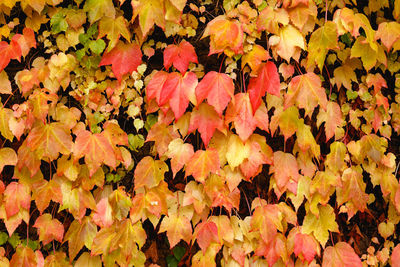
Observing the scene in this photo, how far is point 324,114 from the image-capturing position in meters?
2.51

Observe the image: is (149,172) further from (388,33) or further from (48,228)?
(388,33)

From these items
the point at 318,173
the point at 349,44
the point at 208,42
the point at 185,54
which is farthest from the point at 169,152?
the point at 349,44

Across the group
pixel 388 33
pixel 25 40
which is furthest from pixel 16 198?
pixel 388 33

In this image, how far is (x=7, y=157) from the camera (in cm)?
245

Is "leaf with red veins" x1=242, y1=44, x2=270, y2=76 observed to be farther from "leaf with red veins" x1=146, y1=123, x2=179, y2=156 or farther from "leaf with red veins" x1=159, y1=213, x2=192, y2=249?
"leaf with red veins" x1=159, y1=213, x2=192, y2=249

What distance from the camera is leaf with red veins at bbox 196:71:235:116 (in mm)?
2225

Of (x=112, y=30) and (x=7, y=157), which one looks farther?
(x=7, y=157)

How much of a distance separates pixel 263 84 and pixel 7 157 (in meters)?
1.63

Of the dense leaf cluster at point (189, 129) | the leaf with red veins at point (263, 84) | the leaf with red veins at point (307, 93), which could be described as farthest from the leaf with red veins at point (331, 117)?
the leaf with red veins at point (263, 84)

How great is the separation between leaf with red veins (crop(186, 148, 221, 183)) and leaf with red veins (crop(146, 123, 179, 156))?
0.20m

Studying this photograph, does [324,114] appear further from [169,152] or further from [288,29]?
[169,152]

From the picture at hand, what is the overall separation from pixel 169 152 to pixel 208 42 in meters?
0.76

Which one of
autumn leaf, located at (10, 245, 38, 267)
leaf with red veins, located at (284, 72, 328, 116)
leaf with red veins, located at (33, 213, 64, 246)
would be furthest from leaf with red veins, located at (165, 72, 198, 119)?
autumn leaf, located at (10, 245, 38, 267)

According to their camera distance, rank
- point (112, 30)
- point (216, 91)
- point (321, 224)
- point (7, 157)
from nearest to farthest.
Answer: point (216, 91) → point (112, 30) → point (7, 157) → point (321, 224)
